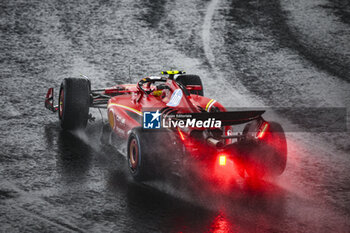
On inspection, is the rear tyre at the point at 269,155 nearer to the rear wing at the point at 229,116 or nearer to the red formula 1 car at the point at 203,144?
the red formula 1 car at the point at 203,144

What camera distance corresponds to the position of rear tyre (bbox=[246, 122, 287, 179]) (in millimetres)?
6969

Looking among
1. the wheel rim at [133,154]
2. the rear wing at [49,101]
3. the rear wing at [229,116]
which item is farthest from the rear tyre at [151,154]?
the rear wing at [49,101]

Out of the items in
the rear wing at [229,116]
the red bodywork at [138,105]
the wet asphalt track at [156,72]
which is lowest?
the wet asphalt track at [156,72]

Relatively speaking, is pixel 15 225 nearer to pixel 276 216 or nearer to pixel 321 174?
pixel 276 216

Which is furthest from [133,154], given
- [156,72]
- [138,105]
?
[156,72]

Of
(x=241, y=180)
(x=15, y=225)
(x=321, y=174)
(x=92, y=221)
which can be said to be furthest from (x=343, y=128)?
(x=15, y=225)

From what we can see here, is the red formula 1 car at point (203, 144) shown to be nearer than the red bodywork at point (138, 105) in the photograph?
Yes

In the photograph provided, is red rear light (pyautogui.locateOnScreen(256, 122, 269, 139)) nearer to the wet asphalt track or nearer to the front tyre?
the wet asphalt track

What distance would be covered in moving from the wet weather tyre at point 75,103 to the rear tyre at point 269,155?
3543 millimetres

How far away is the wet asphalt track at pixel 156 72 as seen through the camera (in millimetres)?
6137

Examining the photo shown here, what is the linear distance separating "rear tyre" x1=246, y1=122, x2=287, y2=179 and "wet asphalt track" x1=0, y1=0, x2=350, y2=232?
A: 0.19 meters

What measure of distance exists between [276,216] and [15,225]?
2884mm

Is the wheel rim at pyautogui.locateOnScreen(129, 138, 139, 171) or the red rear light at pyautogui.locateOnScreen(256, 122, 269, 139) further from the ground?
the red rear light at pyautogui.locateOnScreen(256, 122, 269, 139)

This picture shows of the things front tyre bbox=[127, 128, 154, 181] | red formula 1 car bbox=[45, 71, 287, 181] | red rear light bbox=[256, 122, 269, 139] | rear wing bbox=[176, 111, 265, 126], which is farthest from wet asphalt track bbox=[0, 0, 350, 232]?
rear wing bbox=[176, 111, 265, 126]
